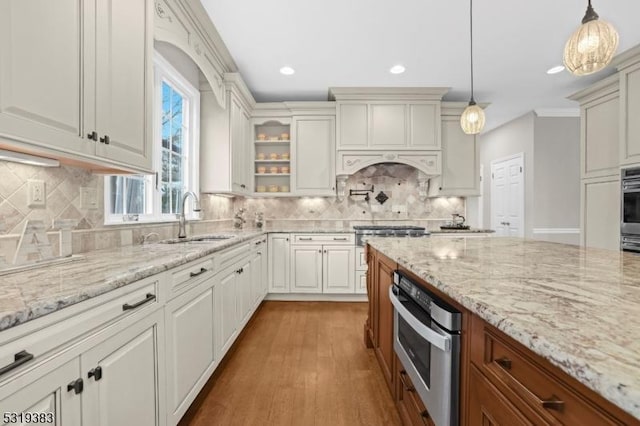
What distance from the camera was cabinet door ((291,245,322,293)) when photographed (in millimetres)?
3848

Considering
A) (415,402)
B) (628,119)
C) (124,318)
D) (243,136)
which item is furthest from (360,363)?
(628,119)

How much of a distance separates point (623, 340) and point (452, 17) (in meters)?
2.85

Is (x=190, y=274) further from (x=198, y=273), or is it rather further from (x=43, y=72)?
(x=43, y=72)

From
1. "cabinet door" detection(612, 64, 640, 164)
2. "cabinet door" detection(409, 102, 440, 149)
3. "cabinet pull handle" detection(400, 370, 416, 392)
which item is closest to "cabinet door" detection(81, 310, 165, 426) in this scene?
"cabinet pull handle" detection(400, 370, 416, 392)

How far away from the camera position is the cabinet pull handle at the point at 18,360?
0.65 meters

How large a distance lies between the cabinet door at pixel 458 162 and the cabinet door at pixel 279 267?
2334mm

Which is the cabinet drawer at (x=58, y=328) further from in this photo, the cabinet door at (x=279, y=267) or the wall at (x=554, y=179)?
the wall at (x=554, y=179)

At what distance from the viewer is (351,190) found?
14.6ft

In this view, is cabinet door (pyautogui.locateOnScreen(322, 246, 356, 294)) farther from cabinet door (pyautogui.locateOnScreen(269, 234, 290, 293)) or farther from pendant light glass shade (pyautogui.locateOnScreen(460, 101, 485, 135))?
pendant light glass shade (pyautogui.locateOnScreen(460, 101, 485, 135))

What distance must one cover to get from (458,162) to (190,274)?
12.6 feet

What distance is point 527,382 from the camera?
0.63 metres

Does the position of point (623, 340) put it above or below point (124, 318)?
above

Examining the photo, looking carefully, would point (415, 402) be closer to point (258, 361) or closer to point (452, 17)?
point (258, 361)

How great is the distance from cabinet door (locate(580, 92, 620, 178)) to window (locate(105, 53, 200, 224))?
452 cm
